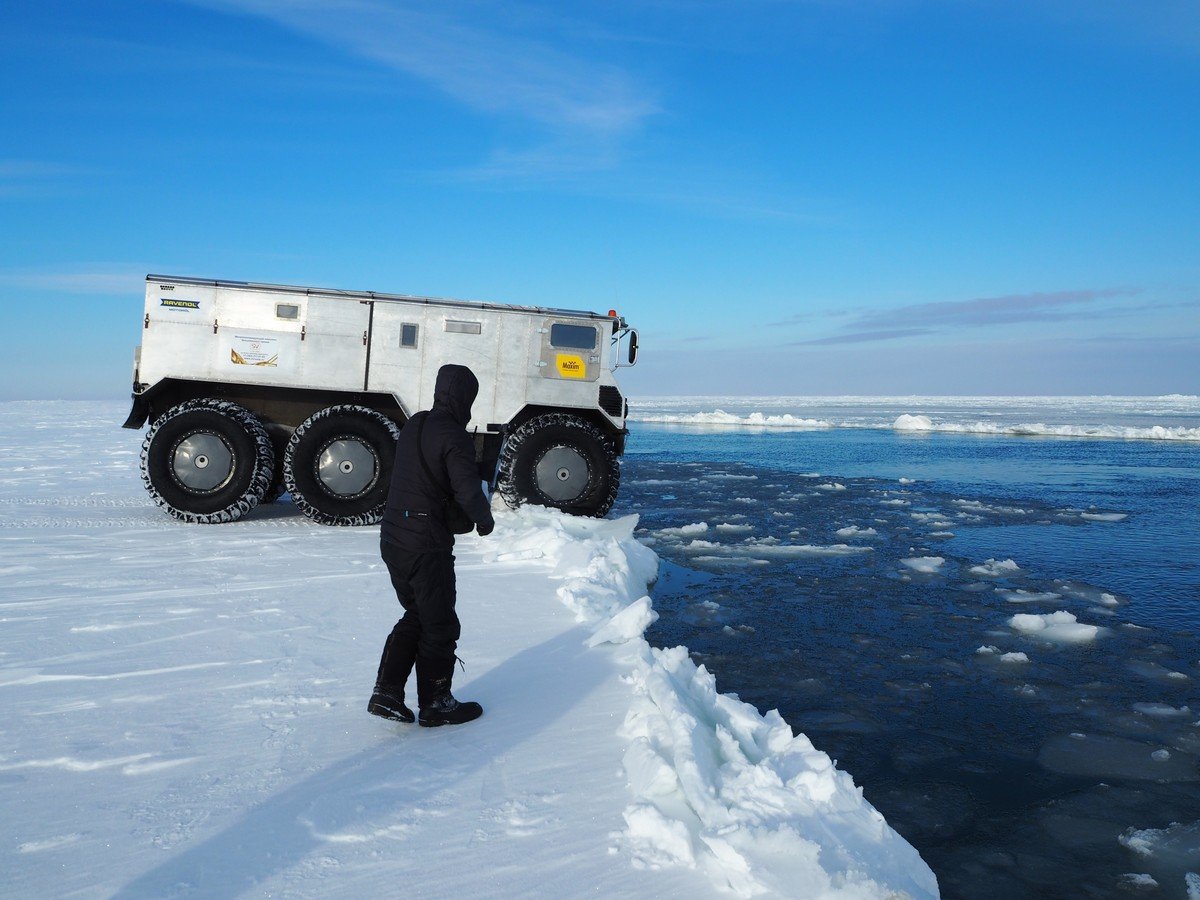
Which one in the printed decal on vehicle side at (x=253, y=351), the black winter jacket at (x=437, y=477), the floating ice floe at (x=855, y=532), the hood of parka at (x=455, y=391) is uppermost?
the printed decal on vehicle side at (x=253, y=351)

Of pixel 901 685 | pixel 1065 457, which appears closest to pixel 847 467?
pixel 1065 457

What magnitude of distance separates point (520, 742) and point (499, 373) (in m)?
6.55

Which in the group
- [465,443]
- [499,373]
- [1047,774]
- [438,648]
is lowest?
[1047,774]

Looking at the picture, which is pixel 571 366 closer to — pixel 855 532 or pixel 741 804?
pixel 855 532

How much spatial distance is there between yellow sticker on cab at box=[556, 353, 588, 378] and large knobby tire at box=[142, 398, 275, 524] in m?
3.50

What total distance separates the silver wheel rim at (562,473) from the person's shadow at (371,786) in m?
5.29

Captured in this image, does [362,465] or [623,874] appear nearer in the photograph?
[623,874]

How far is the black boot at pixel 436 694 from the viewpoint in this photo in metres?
3.92

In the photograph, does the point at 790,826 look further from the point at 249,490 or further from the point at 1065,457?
the point at 1065,457

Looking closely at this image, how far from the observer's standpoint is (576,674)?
473 cm

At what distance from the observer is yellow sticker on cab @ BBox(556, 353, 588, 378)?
1008 cm

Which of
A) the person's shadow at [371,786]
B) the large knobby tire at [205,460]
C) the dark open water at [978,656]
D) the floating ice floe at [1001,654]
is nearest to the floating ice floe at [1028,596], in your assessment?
the dark open water at [978,656]

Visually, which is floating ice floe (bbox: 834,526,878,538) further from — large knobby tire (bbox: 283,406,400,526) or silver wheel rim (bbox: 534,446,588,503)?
large knobby tire (bbox: 283,406,400,526)

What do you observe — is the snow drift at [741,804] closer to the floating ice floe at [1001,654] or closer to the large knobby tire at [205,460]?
the floating ice floe at [1001,654]
